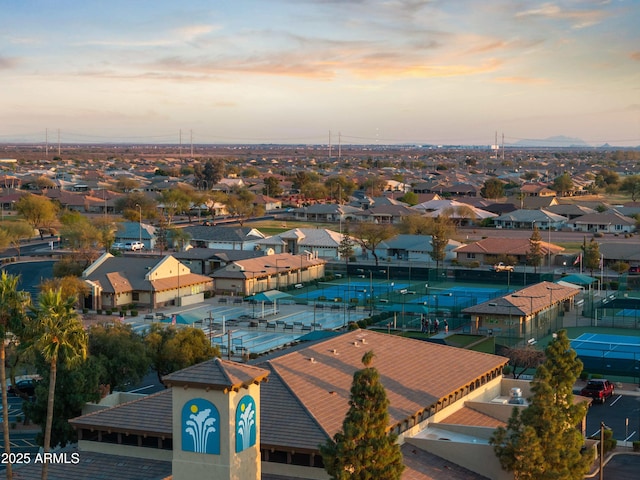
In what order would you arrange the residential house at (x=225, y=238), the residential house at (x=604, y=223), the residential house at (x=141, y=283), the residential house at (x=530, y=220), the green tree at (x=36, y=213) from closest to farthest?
the residential house at (x=141, y=283) < the residential house at (x=225, y=238) < the residential house at (x=604, y=223) < the green tree at (x=36, y=213) < the residential house at (x=530, y=220)

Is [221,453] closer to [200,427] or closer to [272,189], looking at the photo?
[200,427]

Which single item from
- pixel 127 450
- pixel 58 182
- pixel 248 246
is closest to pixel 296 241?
pixel 248 246

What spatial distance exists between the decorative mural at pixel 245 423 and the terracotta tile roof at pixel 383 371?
7.81ft

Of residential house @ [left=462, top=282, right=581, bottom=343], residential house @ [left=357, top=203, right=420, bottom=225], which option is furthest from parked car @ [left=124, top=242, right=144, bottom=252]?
residential house @ [left=462, top=282, right=581, bottom=343]

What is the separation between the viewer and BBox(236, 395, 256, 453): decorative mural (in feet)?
71.9

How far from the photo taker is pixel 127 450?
26422 millimetres

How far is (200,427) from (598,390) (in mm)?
23570

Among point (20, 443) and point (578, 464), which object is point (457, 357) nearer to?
point (578, 464)

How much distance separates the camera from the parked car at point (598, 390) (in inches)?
1604

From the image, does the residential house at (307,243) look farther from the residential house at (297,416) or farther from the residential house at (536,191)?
the residential house at (536,191)

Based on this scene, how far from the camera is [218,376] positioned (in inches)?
859

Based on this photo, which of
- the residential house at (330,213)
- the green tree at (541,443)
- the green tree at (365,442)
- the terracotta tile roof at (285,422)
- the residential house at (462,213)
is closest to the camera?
the green tree at (365,442)

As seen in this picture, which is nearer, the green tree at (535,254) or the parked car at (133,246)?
the green tree at (535,254)

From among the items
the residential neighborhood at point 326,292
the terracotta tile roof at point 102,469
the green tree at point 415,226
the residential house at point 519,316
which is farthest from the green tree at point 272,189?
the terracotta tile roof at point 102,469
